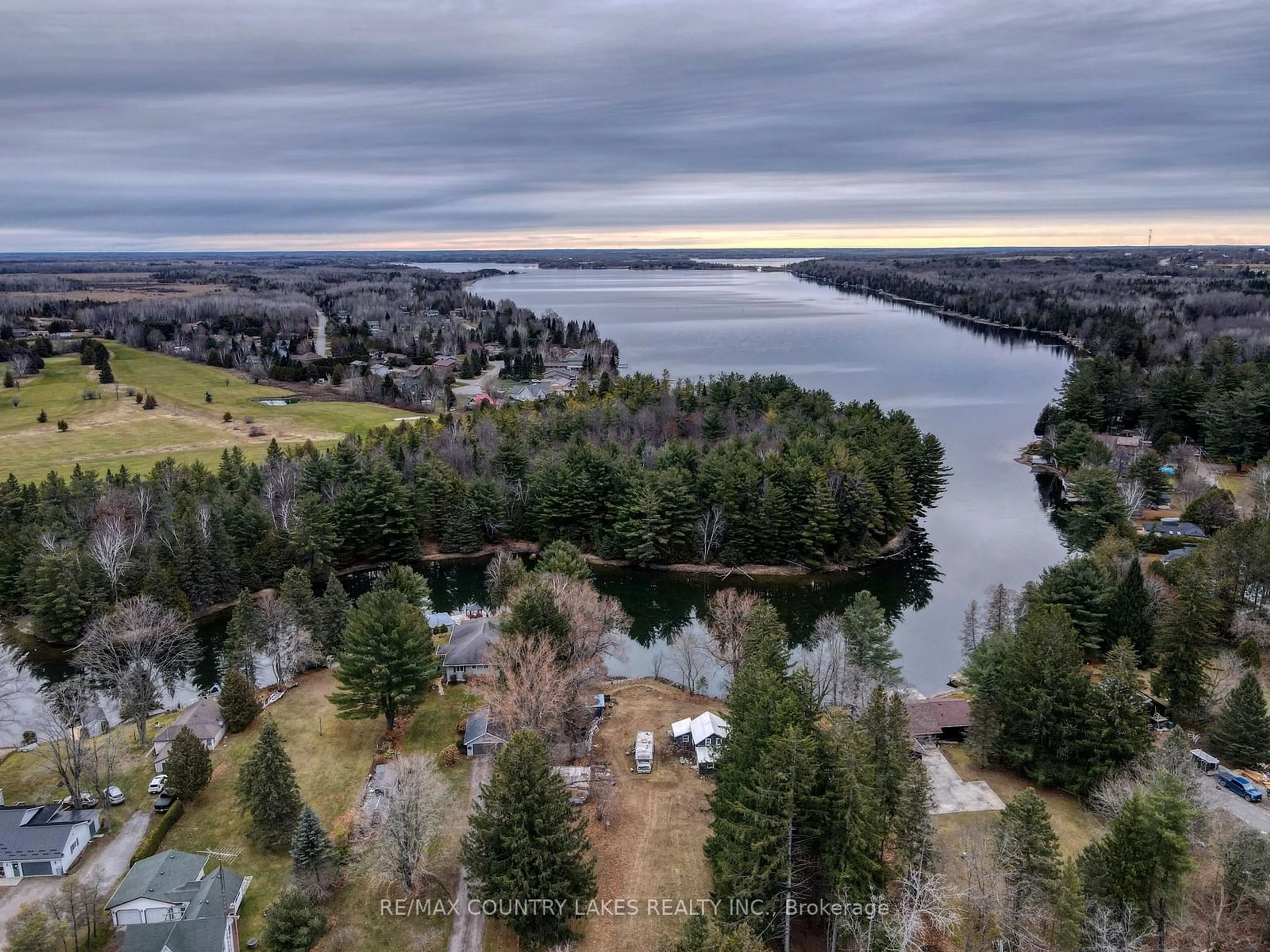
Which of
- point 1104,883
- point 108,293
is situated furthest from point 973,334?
point 108,293

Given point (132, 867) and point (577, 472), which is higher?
point (577, 472)

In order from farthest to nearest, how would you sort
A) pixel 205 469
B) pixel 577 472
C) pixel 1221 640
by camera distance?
pixel 205 469 < pixel 577 472 < pixel 1221 640

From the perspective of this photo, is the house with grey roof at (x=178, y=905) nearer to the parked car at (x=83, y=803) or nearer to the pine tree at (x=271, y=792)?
the pine tree at (x=271, y=792)

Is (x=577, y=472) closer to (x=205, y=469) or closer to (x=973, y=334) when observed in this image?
(x=205, y=469)

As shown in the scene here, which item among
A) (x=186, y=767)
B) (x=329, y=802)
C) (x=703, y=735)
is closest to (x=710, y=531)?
(x=703, y=735)

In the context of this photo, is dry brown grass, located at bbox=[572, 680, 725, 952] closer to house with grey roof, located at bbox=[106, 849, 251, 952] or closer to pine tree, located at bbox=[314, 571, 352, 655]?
house with grey roof, located at bbox=[106, 849, 251, 952]

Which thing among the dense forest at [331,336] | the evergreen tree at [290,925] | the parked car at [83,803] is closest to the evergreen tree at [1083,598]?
the evergreen tree at [290,925]

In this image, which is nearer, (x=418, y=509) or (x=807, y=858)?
(x=807, y=858)
